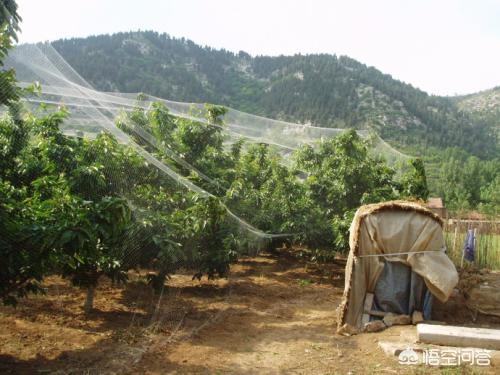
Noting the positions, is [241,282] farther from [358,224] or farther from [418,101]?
[418,101]

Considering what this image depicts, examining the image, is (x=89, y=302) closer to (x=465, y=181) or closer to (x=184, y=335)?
(x=184, y=335)

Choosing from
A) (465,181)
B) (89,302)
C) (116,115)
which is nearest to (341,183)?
(116,115)

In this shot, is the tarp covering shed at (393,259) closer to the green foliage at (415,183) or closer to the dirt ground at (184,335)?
the dirt ground at (184,335)

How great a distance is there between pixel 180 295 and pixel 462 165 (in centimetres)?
4620

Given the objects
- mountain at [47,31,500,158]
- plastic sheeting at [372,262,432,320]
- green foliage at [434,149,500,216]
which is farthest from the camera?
mountain at [47,31,500,158]

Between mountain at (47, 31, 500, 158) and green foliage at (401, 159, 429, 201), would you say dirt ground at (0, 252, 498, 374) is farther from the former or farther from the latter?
mountain at (47, 31, 500, 158)

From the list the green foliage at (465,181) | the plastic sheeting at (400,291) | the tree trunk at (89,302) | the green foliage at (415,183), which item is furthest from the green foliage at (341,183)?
the green foliage at (465,181)

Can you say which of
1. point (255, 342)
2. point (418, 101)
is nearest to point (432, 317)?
point (255, 342)

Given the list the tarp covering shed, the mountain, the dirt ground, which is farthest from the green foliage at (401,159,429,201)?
the mountain

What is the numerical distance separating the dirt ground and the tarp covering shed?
1.61 feet

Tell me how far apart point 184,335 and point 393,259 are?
2.90 metres

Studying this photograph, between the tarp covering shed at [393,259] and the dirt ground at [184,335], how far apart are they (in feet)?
1.61

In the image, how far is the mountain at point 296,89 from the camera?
166 feet

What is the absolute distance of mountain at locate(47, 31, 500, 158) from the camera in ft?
166
